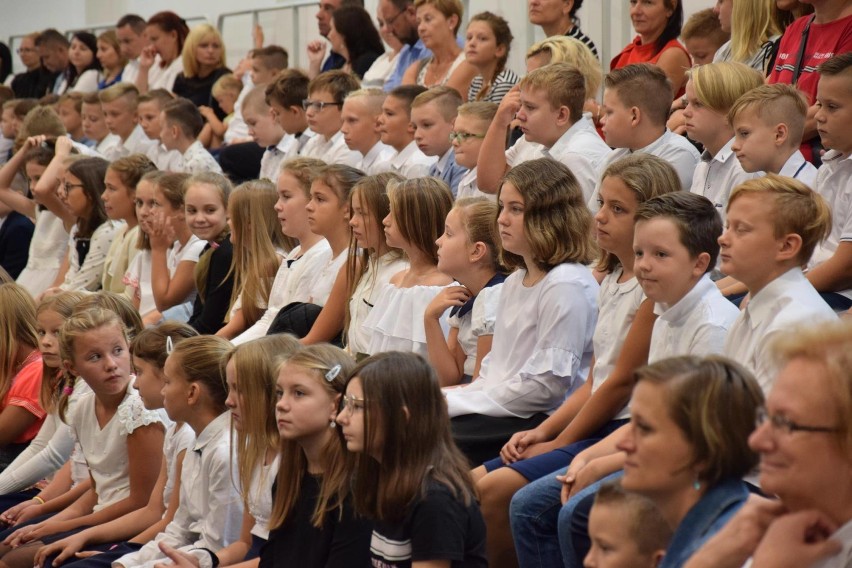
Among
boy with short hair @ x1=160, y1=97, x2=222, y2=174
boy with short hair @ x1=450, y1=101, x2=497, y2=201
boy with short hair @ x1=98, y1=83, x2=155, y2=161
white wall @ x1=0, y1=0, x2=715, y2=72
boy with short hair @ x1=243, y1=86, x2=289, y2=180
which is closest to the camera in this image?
boy with short hair @ x1=450, y1=101, x2=497, y2=201

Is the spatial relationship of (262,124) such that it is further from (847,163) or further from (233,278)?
(847,163)

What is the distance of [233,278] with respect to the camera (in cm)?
487

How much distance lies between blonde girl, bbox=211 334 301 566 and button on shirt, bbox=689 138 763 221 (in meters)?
1.45

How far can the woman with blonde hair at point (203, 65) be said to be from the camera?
7.93 meters

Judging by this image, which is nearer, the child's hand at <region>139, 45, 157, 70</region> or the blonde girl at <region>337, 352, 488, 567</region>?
the blonde girl at <region>337, 352, 488, 567</region>

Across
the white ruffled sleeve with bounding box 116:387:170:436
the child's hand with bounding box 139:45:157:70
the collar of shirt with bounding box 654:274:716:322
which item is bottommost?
the white ruffled sleeve with bounding box 116:387:170:436

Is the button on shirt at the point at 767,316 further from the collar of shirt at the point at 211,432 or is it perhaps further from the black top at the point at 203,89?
the black top at the point at 203,89

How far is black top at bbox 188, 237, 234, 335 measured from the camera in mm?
4875

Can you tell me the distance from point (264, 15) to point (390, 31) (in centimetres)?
244

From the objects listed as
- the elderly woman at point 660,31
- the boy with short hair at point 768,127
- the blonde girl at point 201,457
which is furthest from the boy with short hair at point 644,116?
the blonde girl at point 201,457

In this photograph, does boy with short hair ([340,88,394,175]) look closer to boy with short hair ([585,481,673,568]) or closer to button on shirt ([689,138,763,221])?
button on shirt ([689,138,763,221])

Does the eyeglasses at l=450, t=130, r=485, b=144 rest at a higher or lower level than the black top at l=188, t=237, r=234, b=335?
higher

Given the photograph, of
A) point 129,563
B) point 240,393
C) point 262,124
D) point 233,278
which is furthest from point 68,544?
point 262,124

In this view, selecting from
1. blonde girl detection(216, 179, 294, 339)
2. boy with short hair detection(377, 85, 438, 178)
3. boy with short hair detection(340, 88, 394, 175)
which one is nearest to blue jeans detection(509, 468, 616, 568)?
blonde girl detection(216, 179, 294, 339)
